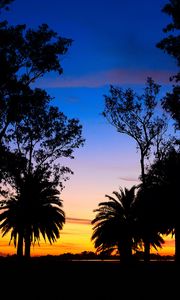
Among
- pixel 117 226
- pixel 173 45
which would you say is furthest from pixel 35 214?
pixel 173 45

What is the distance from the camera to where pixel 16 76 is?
85.9 ft

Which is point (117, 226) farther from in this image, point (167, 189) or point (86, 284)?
point (86, 284)

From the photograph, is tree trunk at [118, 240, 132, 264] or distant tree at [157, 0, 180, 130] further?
tree trunk at [118, 240, 132, 264]

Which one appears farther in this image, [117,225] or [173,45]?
[117,225]

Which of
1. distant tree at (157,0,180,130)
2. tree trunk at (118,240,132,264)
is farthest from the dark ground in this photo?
tree trunk at (118,240,132,264)

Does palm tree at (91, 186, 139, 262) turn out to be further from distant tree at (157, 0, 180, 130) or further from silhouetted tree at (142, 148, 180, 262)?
distant tree at (157, 0, 180, 130)

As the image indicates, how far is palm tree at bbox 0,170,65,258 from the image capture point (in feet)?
130

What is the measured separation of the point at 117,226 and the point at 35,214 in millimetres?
7896

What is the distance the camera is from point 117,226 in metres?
43.1

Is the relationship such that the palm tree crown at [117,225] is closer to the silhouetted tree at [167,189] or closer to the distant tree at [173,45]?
the silhouetted tree at [167,189]

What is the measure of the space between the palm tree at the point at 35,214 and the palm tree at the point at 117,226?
4008 mm

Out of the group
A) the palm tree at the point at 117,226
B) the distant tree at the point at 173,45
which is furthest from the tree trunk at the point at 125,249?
the distant tree at the point at 173,45

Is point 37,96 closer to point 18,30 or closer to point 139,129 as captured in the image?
point 18,30

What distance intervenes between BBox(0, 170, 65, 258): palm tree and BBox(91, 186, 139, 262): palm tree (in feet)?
13.1
